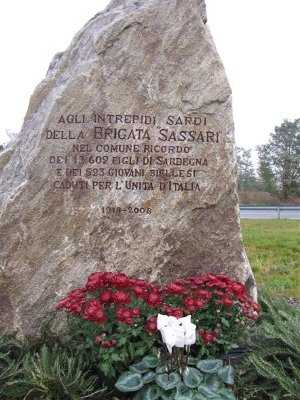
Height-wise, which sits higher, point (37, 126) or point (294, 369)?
point (37, 126)

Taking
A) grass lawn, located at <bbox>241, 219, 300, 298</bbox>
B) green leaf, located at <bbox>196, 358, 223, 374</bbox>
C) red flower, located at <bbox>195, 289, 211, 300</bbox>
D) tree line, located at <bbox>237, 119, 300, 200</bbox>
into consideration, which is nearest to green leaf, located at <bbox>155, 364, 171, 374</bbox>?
green leaf, located at <bbox>196, 358, 223, 374</bbox>

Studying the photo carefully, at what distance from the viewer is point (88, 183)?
4957 mm

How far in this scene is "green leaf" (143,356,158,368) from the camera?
3.76 m

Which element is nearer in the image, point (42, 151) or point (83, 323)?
point (83, 323)

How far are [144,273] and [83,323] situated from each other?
3.62ft

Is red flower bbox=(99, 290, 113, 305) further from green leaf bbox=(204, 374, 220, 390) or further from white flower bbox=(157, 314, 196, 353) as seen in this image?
green leaf bbox=(204, 374, 220, 390)

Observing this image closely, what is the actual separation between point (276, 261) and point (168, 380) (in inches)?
236

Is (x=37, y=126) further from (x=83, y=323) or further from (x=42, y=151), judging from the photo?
(x=83, y=323)

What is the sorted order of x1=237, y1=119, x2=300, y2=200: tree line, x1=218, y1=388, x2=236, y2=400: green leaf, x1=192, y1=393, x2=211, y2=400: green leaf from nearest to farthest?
x1=192, y1=393, x2=211, y2=400: green leaf
x1=218, y1=388, x2=236, y2=400: green leaf
x1=237, y1=119, x2=300, y2=200: tree line

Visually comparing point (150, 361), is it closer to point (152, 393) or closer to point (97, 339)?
point (152, 393)

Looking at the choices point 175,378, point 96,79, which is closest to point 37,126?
point 96,79

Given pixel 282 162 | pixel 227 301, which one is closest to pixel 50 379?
pixel 227 301

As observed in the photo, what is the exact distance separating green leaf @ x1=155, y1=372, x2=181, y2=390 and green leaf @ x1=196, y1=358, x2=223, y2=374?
0.72 ft

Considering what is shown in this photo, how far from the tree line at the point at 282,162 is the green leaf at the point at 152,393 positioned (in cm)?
2838
